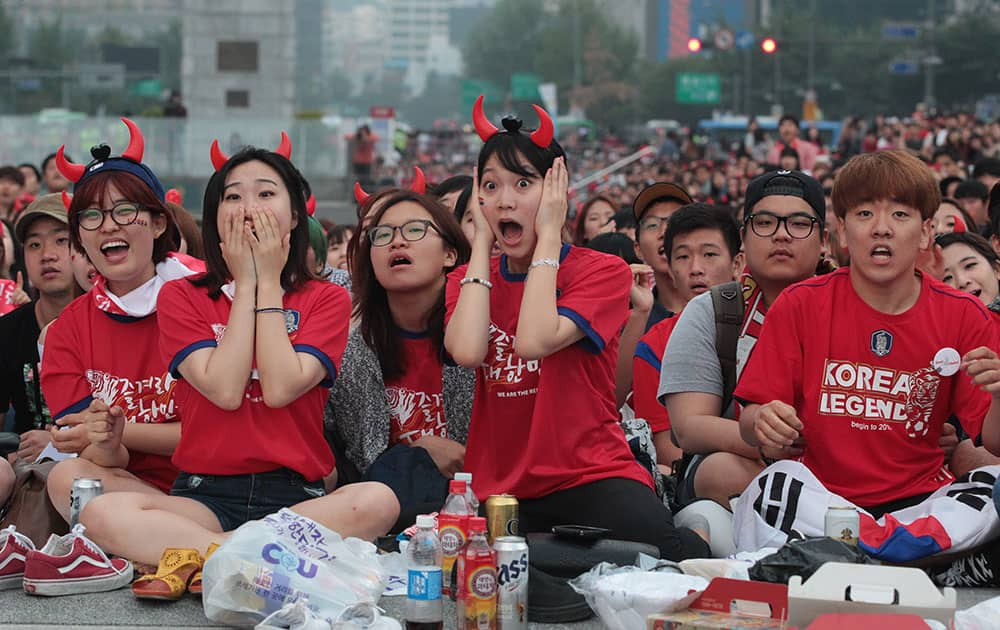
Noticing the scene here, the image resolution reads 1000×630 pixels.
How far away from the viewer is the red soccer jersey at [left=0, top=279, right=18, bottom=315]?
789 cm

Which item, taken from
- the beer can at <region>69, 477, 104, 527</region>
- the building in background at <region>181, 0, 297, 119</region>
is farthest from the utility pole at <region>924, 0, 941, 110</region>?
the beer can at <region>69, 477, 104, 527</region>

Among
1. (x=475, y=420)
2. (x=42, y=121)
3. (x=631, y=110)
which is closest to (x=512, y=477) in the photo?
(x=475, y=420)

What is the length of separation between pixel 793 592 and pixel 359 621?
1.39m

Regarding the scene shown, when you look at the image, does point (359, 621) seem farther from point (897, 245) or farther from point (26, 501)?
point (897, 245)

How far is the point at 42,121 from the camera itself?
31109mm

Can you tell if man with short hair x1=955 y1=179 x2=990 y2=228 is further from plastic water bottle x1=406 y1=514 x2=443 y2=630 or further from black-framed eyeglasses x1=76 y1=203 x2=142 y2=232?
plastic water bottle x1=406 y1=514 x2=443 y2=630

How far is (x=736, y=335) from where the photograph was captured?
595 cm

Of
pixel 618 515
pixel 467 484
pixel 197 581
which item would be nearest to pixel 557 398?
pixel 618 515

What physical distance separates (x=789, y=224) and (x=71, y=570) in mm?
3095

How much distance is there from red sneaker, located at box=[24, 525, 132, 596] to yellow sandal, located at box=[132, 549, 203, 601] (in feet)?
0.41

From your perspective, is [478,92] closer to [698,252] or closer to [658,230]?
[658,230]

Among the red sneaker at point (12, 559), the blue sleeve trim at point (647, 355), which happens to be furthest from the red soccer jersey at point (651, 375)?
the red sneaker at point (12, 559)

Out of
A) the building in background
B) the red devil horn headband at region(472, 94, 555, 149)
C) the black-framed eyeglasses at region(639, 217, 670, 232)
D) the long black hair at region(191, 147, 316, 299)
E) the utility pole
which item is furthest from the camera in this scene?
the utility pole

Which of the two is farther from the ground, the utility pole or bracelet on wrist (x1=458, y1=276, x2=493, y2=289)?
the utility pole
